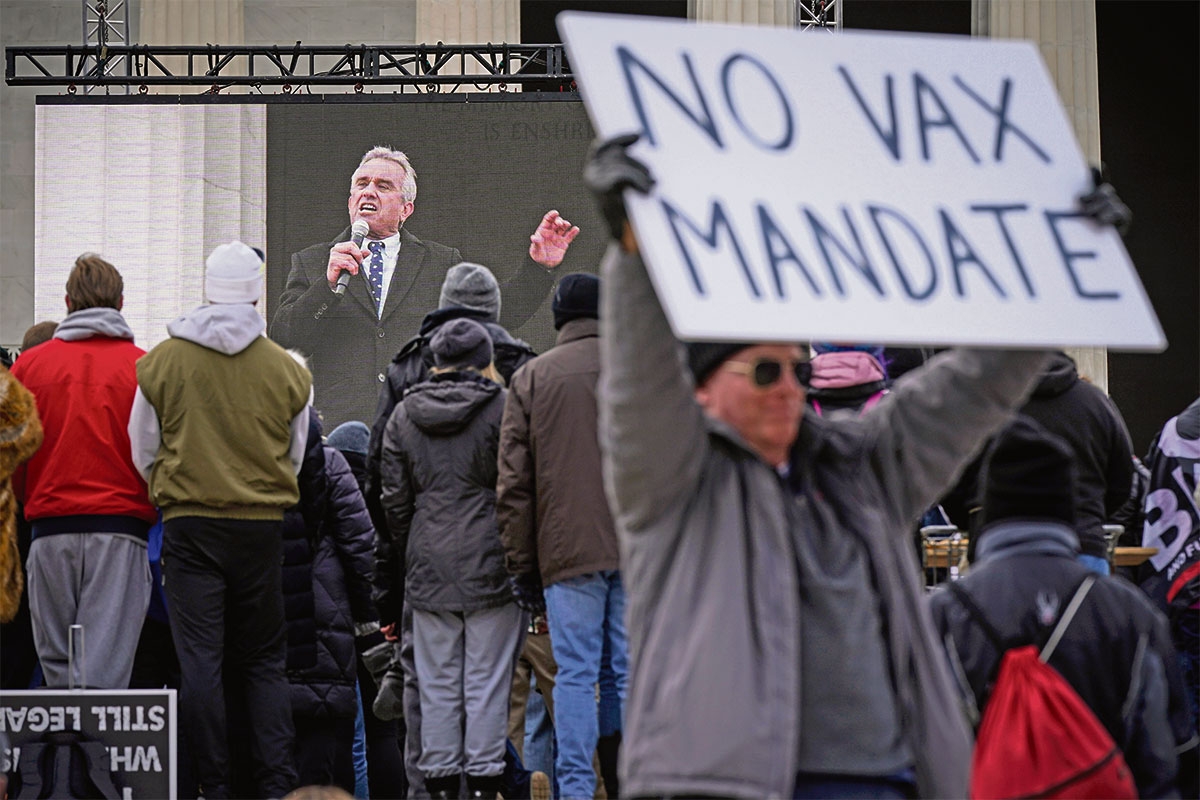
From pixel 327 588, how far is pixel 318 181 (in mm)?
6889

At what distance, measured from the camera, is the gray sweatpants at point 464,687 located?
701 centimetres

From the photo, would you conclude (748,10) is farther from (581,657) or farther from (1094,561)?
(581,657)

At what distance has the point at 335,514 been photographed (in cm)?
770

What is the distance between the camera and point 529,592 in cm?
703

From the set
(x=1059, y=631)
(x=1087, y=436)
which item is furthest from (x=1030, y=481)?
(x=1087, y=436)

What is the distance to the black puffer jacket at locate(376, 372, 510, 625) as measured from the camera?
7.07 metres

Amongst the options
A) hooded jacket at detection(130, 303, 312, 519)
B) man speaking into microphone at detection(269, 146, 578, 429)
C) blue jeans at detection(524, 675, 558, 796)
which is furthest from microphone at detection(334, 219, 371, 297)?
hooded jacket at detection(130, 303, 312, 519)

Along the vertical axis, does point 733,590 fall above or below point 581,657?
above

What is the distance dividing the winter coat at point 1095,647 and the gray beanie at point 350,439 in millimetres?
4763

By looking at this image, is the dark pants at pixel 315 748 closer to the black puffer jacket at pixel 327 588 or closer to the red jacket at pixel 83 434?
the black puffer jacket at pixel 327 588

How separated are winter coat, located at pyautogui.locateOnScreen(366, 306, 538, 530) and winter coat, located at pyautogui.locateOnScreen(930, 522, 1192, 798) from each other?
349 cm

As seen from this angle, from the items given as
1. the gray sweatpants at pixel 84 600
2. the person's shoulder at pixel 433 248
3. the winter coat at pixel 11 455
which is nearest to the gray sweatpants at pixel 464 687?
the gray sweatpants at pixel 84 600

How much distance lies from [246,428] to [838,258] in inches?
153

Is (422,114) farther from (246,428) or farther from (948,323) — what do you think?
(948,323)
